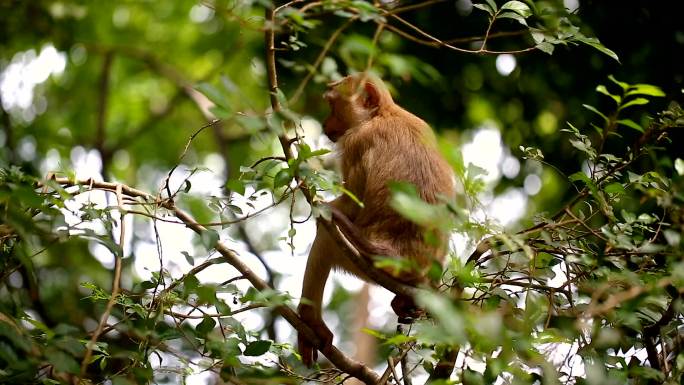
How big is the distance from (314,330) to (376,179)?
0.99 m

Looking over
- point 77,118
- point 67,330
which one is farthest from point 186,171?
point 77,118

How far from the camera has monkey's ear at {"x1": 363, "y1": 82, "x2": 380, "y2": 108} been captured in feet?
17.1

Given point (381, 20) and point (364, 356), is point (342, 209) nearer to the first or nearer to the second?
point (381, 20)

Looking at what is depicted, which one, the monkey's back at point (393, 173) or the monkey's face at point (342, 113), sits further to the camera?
the monkey's face at point (342, 113)

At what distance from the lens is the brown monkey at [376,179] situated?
443 centimetres

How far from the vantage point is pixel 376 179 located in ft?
15.6

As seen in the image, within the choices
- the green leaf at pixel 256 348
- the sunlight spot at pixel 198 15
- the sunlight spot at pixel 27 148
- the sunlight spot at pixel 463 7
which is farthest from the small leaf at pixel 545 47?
the sunlight spot at pixel 198 15

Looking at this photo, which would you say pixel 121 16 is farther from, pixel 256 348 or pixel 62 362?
pixel 62 362

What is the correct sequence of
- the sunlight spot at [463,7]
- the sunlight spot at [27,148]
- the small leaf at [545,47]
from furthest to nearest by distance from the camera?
the sunlight spot at [27,148], the sunlight spot at [463,7], the small leaf at [545,47]

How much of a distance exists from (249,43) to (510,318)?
5903 mm

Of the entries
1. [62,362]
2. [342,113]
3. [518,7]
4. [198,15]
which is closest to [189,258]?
[62,362]

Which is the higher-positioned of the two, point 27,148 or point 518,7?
point 518,7

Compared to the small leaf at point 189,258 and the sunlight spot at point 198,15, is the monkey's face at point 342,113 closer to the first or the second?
the small leaf at point 189,258

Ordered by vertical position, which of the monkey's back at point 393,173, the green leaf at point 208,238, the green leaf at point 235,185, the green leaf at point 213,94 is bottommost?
the monkey's back at point 393,173
